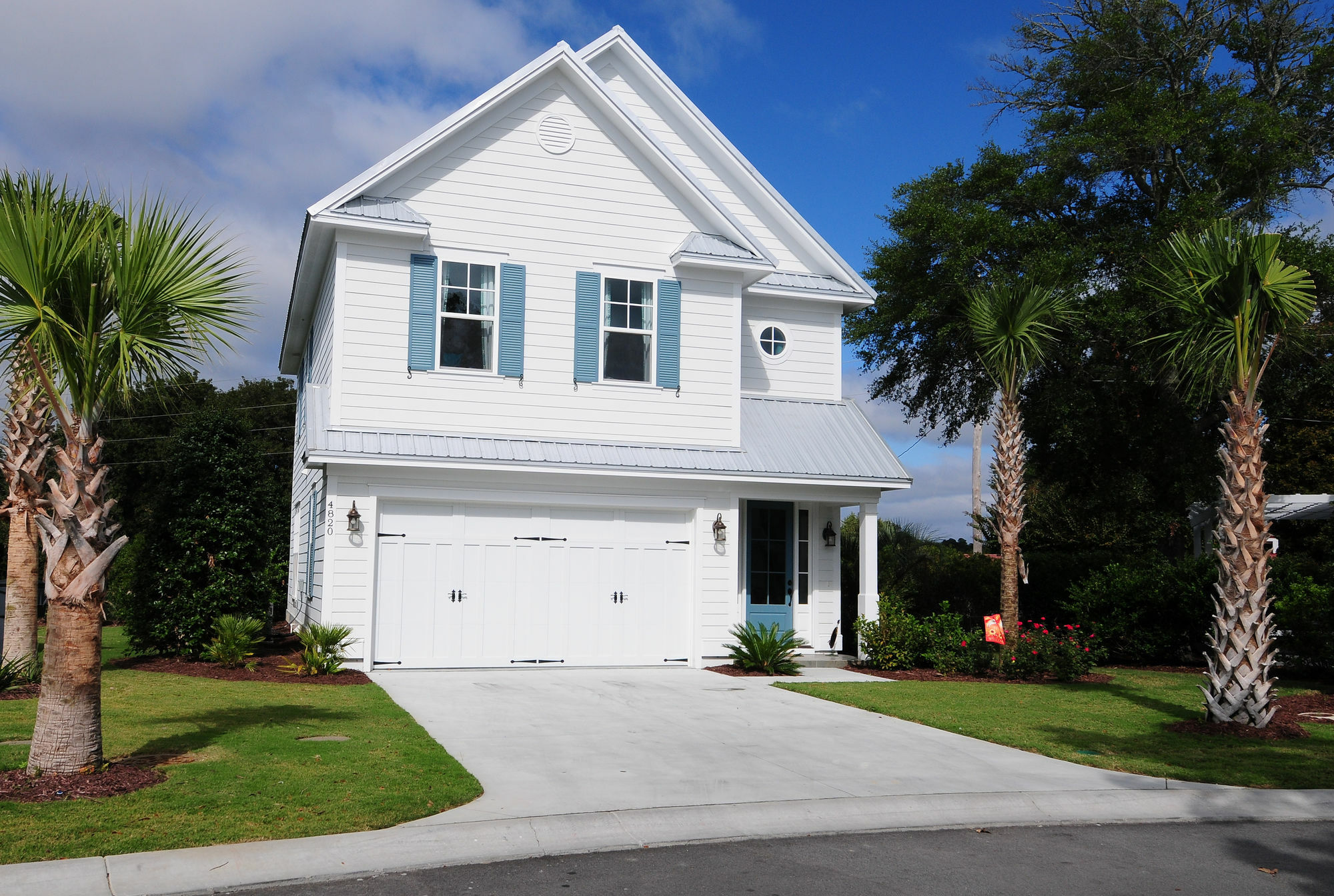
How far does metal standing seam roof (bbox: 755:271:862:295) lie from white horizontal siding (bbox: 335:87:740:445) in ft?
6.75

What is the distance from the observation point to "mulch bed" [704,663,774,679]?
15258 millimetres

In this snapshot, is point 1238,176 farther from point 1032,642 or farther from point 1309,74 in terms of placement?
point 1032,642

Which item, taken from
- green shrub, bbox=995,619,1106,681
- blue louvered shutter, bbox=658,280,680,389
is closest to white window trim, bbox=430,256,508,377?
blue louvered shutter, bbox=658,280,680,389

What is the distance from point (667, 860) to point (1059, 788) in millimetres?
3579

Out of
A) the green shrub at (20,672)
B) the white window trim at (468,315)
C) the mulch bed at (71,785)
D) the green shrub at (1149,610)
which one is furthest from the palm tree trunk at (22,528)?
the green shrub at (1149,610)

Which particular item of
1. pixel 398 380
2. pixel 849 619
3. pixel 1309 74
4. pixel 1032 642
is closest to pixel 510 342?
pixel 398 380

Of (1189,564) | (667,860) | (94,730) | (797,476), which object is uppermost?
(797,476)

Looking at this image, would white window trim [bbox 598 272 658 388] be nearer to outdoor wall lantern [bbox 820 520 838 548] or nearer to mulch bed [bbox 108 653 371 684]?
outdoor wall lantern [bbox 820 520 838 548]

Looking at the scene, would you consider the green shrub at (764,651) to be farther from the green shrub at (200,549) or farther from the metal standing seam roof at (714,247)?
the green shrub at (200,549)

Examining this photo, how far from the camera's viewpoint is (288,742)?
8.94 meters

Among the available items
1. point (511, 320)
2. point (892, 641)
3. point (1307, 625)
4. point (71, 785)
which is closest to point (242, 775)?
point (71, 785)

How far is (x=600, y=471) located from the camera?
1538 centimetres

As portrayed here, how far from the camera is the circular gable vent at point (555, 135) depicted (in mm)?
16094

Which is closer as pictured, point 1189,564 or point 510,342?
point 510,342
